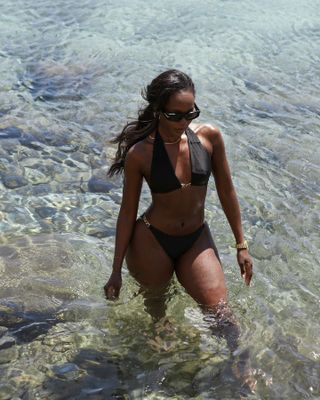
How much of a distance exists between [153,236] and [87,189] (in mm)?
3138

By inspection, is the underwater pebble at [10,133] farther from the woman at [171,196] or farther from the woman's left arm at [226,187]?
the woman's left arm at [226,187]

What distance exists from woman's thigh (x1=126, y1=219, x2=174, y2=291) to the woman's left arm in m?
0.62

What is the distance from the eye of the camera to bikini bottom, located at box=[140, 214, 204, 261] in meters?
4.83

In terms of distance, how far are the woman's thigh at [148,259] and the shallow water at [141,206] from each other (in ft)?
1.62

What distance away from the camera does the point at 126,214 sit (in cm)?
475

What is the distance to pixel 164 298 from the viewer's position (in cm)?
521

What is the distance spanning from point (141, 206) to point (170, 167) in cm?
292

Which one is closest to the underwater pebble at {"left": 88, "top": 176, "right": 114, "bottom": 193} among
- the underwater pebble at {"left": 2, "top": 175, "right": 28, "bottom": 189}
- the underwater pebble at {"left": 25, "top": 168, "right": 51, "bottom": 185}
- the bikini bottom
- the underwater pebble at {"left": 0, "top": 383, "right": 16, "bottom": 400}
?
the underwater pebble at {"left": 25, "top": 168, "right": 51, "bottom": 185}

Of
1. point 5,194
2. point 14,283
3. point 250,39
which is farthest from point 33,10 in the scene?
point 14,283

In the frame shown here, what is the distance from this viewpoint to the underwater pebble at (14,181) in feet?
25.7

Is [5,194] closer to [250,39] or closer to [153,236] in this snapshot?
[153,236]

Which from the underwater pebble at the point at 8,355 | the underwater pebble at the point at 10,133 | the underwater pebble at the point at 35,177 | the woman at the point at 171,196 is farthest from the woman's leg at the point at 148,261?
the underwater pebble at the point at 10,133

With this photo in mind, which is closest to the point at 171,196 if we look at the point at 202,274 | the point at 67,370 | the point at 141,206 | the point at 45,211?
the point at 202,274

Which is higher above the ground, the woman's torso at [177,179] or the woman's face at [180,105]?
the woman's face at [180,105]
